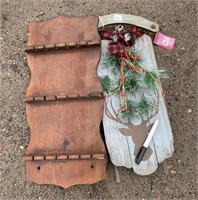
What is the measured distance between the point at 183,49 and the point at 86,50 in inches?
32.1

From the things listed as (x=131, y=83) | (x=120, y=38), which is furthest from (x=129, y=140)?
(x=120, y=38)

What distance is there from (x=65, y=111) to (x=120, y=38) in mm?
558

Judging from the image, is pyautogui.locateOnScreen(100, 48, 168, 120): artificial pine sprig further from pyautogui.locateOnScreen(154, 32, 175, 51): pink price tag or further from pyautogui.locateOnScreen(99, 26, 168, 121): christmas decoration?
pyautogui.locateOnScreen(154, 32, 175, 51): pink price tag

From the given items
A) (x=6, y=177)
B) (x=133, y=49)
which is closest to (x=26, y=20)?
(x=133, y=49)

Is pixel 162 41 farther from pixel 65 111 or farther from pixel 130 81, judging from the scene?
pixel 65 111

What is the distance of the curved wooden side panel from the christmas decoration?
0.09m

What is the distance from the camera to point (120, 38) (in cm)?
192

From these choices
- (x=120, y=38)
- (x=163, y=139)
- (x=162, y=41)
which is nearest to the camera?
(x=163, y=139)

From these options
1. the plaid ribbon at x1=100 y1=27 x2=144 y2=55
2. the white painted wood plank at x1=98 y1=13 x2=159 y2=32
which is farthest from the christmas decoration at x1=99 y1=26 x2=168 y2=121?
the white painted wood plank at x1=98 y1=13 x2=159 y2=32

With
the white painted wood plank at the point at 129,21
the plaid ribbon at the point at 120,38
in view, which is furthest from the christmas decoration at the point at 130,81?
the white painted wood plank at the point at 129,21

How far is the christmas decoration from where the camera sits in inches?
71.3

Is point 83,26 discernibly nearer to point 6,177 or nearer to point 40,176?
point 40,176

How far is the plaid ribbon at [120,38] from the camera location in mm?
1870

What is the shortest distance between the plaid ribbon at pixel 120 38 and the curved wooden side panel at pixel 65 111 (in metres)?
0.09
